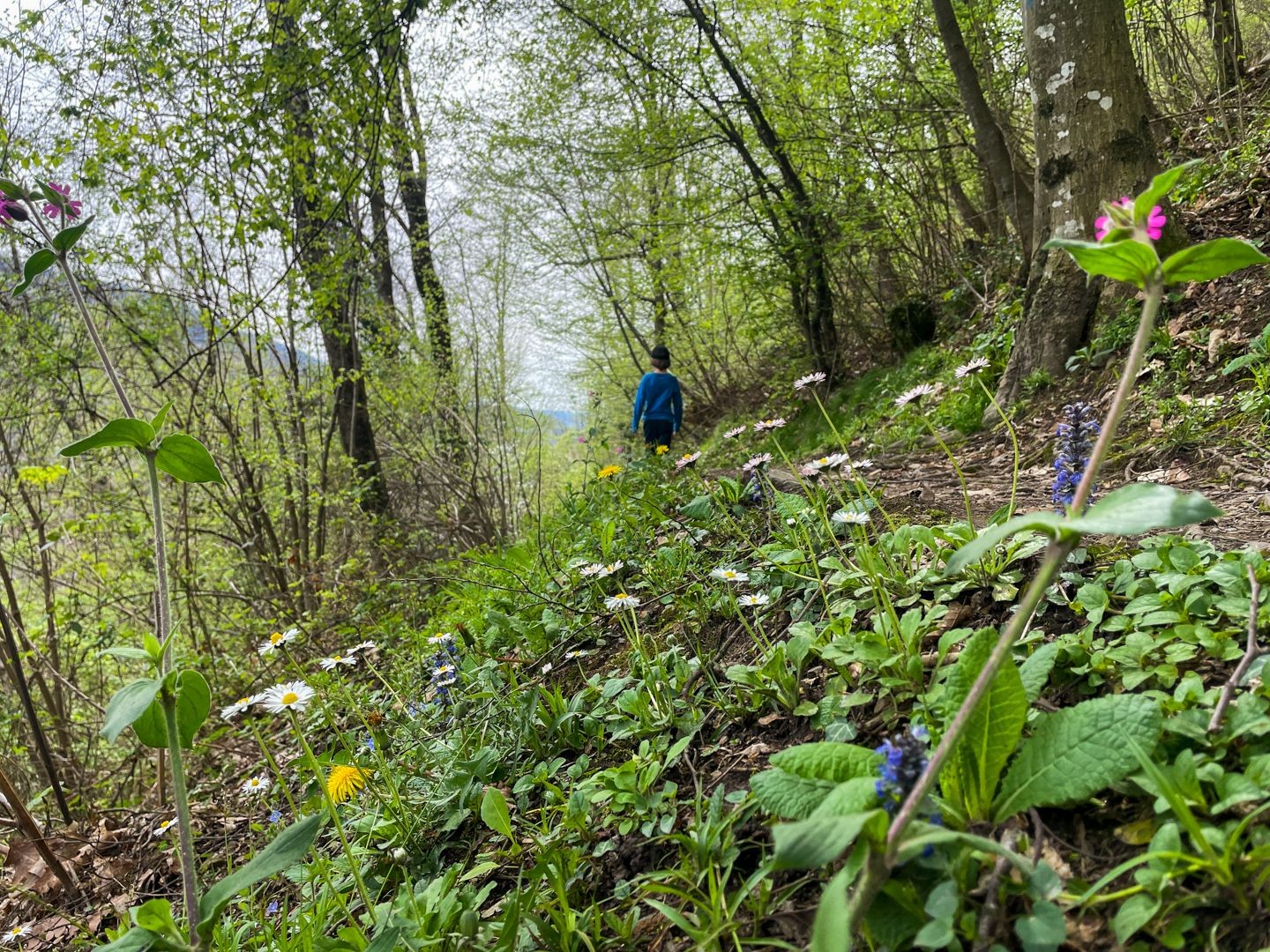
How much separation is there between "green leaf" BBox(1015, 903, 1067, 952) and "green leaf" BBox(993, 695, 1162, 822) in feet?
0.45

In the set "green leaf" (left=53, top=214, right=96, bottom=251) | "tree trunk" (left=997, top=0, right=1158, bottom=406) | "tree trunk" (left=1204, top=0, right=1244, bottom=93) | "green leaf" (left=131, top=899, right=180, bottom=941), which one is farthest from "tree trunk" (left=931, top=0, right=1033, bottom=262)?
"green leaf" (left=131, top=899, right=180, bottom=941)

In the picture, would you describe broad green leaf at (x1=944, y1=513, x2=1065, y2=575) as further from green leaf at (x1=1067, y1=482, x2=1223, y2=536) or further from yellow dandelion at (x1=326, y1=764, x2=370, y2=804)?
yellow dandelion at (x1=326, y1=764, x2=370, y2=804)

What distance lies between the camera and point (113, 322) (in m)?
5.13

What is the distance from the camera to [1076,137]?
329 cm

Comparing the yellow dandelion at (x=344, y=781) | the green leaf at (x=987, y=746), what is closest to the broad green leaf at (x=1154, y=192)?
the green leaf at (x=987, y=746)

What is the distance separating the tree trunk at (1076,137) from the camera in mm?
3199

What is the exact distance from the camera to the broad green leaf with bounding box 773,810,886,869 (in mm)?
630

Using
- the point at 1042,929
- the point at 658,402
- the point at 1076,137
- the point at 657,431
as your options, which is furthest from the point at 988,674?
the point at 657,431

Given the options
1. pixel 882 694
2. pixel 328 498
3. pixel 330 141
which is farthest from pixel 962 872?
pixel 328 498

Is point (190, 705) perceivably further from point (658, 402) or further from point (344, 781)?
point (658, 402)

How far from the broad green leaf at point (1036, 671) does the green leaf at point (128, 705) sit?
1233 millimetres

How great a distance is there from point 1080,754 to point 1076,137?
3.53m

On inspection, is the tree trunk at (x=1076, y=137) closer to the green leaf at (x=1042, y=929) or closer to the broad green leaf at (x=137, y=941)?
the green leaf at (x=1042, y=929)

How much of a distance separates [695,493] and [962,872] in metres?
2.60
